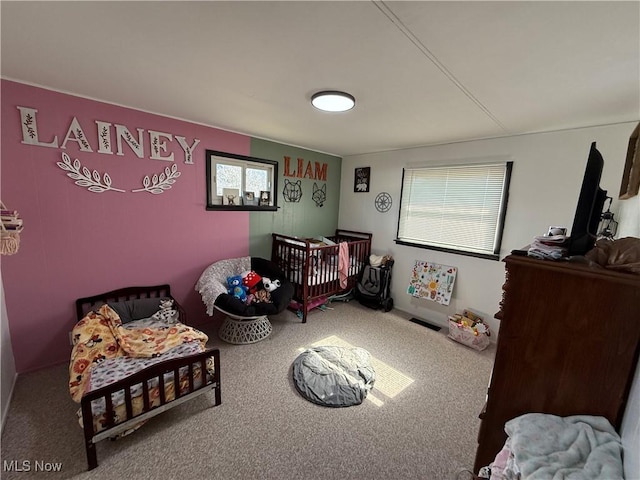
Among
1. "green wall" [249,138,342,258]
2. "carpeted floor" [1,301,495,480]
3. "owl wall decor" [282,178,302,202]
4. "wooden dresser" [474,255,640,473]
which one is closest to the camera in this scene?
"wooden dresser" [474,255,640,473]

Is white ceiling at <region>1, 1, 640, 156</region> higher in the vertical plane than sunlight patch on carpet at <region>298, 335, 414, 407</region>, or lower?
higher

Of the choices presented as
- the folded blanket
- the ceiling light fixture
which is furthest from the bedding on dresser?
the ceiling light fixture

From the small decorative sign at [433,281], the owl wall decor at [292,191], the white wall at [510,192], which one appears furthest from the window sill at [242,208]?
the small decorative sign at [433,281]

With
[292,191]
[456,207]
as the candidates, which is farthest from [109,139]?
[456,207]

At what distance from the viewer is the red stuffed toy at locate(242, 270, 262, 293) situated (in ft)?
9.50

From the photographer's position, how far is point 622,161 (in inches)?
83.0

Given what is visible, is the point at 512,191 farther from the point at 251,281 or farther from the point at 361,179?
the point at 251,281

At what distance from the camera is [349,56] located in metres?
1.31

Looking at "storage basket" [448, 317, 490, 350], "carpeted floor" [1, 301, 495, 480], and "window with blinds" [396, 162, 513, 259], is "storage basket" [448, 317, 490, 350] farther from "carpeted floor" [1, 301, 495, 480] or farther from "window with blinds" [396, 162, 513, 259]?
"window with blinds" [396, 162, 513, 259]

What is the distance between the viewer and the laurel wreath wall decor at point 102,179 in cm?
206

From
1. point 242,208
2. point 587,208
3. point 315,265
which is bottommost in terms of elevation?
point 315,265

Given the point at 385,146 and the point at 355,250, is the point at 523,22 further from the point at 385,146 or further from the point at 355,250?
the point at 355,250

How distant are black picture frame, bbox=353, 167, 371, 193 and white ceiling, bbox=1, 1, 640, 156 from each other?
171 centimetres

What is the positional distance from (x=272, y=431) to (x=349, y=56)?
2250 mm
